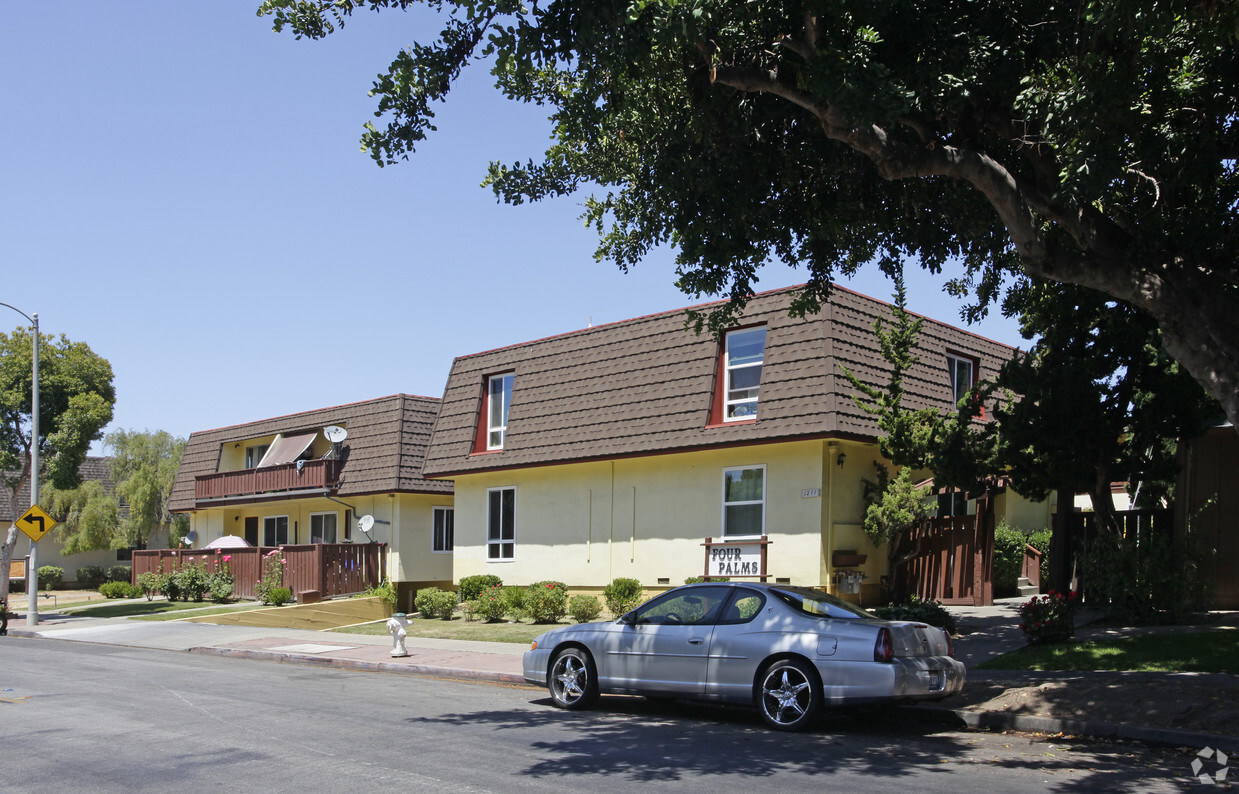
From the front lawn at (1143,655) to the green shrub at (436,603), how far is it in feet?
46.3

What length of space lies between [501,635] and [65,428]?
16.5m

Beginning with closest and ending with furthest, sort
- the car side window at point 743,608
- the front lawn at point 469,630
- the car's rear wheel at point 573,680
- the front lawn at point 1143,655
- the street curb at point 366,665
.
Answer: the car side window at point 743,608
the car's rear wheel at point 573,680
the front lawn at point 1143,655
the street curb at point 366,665
the front lawn at point 469,630

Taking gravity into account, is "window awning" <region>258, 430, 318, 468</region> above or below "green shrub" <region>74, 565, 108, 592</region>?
above

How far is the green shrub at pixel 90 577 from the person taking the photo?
1853 inches

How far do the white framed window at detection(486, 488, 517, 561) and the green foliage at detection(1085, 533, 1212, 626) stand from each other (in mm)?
13506

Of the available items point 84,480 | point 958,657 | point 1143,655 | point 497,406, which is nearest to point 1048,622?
point 958,657

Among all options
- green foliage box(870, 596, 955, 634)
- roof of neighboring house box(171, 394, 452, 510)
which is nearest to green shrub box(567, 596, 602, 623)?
green foliage box(870, 596, 955, 634)

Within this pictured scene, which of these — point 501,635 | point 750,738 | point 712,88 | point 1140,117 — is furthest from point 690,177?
point 501,635

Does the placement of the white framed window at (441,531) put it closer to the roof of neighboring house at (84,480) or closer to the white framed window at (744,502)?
the white framed window at (744,502)

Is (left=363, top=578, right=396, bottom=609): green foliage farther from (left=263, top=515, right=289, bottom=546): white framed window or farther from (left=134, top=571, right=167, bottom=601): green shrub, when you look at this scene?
(left=134, top=571, right=167, bottom=601): green shrub

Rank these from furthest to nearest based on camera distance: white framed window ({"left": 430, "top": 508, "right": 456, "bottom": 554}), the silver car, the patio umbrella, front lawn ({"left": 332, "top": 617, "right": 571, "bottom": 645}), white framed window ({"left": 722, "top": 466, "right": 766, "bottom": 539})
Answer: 1. the patio umbrella
2. white framed window ({"left": 430, "top": 508, "right": 456, "bottom": 554})
3. white framed window ({"left": 722, "top": 466, "right": 766, "bottom": 539})
4. front lawn ({"left": 332, "top": 617, "right": 571, "bottom": 645})
5. the silver car

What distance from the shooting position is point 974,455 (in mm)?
16859

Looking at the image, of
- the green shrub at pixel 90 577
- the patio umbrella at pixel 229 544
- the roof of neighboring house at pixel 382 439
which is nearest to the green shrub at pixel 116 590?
the patio umbrella at pixel 229 544

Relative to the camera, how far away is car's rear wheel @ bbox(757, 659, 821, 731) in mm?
10352
